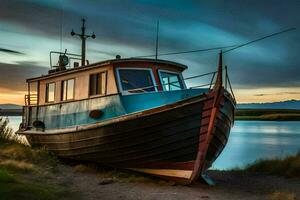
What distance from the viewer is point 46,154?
14422mm

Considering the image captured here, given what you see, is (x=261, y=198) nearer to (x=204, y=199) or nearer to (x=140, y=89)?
(x=204, y=199)

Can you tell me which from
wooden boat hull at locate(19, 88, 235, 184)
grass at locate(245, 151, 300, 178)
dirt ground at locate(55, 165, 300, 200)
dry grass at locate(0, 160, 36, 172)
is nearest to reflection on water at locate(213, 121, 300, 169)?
grass at locate(245, 151, 300, 178)

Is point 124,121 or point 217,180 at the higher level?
point 124,121

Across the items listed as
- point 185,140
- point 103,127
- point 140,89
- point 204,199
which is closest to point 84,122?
point 103,127

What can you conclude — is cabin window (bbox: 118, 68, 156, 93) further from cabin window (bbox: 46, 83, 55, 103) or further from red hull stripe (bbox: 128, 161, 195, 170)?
cabin window (bbox: 46, 83, 55, 103)

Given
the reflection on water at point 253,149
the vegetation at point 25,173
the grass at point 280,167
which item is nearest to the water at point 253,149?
the reflection on water at point 253,149

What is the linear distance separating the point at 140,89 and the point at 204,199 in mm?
3778

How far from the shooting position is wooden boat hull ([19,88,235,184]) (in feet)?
32.5

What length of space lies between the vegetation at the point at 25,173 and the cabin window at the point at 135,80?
3200mm

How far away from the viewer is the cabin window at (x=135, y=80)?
38.9ft

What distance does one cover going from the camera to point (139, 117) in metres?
10.4

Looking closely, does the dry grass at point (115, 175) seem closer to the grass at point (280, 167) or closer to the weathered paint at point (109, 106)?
the weathered paint at point (109, 106)

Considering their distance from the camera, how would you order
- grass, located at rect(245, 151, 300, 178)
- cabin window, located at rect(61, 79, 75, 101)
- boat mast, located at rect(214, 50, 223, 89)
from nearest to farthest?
boat mast, located at rect(214, 50, 223, 89) < grass, located at rect(245, 151, 300, 178) < cabin window, located at rect(61, 79, 75, 101)

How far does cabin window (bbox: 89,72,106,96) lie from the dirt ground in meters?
2.39
